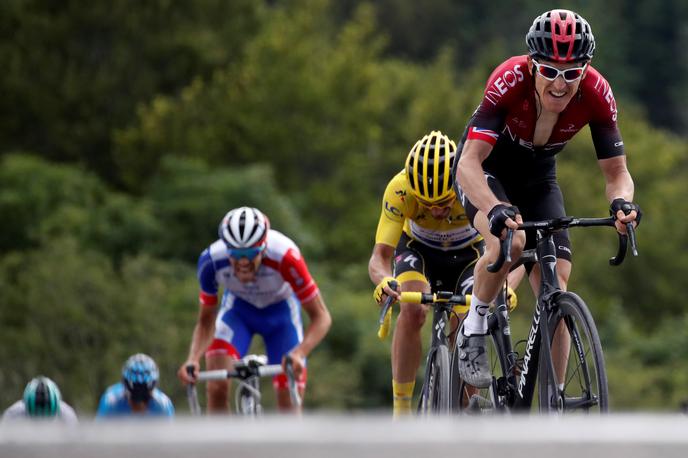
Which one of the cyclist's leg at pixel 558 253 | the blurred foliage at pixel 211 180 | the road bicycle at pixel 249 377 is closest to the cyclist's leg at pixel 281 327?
the road bicycle at pixel 249 377

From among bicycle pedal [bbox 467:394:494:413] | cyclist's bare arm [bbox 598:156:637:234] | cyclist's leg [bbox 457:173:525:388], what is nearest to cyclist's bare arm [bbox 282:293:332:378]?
bicycle pedal [bbox 467:394:494:413]

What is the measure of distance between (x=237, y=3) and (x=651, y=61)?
48115 millimetres

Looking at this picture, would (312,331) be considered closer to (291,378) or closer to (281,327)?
(291,378)

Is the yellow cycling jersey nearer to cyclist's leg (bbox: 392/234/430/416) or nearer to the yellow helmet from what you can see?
cyclist's leg (bbox: 392/234/430/416)

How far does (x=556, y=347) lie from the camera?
7.12 m

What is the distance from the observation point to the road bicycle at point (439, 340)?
8516 mm

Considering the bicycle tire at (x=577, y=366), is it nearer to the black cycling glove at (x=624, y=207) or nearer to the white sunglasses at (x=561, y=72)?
the black cycling glove at (x=624, y=207)

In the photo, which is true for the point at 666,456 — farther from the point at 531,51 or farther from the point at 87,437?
the point at 531,51

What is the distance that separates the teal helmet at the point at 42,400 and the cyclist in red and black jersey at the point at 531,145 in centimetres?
443

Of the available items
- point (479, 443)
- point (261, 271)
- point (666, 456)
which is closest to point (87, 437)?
point (479, 443)

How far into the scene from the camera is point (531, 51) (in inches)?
279

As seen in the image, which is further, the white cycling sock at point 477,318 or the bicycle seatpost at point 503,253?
the white cycling sock at point 477,318

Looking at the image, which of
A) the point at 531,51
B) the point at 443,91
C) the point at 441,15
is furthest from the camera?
the point at 441,15

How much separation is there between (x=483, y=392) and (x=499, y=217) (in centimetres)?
Answer: 168
